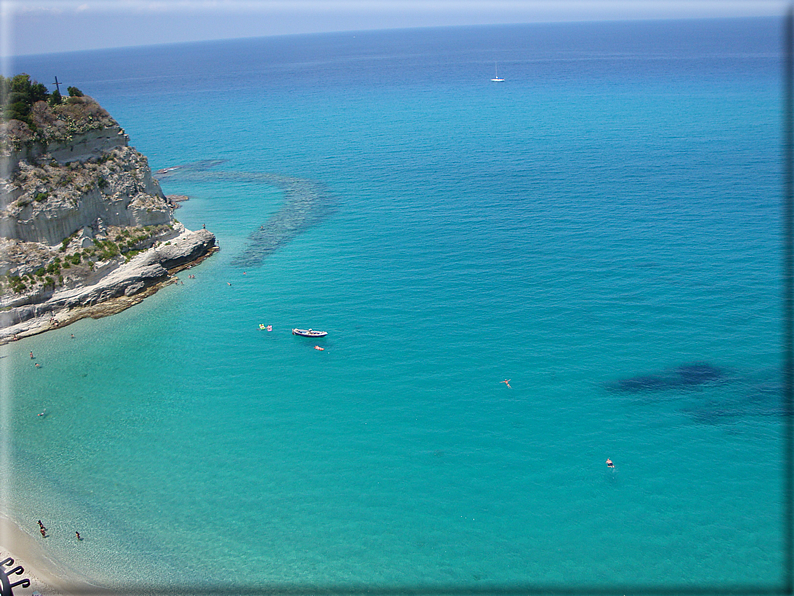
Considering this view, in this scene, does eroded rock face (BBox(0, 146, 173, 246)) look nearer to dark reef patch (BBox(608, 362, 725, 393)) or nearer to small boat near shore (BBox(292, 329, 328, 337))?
small boat near shore (BBox(292, 329, 328, 337))

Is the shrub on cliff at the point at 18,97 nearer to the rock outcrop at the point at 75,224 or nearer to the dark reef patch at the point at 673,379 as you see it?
the rock outcrop at the point at 75,224

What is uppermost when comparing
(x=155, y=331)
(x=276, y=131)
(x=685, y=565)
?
(x=276, y=131)

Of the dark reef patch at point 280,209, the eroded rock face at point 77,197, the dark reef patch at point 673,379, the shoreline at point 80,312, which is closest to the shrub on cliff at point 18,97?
the eroded rock face at point 77,197

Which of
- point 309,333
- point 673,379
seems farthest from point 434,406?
point 673,379

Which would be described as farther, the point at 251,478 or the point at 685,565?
the point at 251,478

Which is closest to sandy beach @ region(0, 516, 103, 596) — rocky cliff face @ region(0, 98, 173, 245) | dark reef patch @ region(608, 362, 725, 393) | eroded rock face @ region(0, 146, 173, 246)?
eroded rock face @ region(0, 146, 173, 246)

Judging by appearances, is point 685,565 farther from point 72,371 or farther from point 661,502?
point 72,371

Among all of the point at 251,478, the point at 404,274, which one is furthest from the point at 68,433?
the point at 404,274
